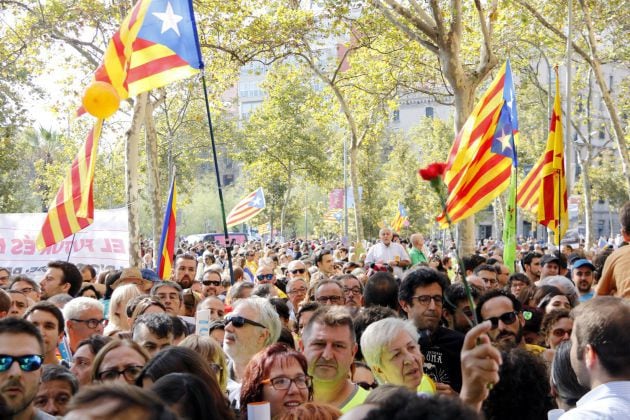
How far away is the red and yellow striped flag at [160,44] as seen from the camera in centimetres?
875

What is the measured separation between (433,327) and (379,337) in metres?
1.27

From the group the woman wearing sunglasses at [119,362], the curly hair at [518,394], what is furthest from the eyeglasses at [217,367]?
the curly hair at [518,394]

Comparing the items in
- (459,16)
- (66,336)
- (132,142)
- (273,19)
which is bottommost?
(66,336)

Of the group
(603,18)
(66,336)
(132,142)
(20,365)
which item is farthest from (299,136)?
(20,365)

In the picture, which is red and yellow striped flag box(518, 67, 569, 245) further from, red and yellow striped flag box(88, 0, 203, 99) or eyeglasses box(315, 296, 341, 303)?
red and yellow striped flag box(88, 0, 203, 99)

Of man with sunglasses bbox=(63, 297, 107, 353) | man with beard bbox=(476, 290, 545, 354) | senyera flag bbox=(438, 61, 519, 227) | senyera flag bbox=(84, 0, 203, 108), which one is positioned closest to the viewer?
man with beard bbox=(476, 290, 545, 354)

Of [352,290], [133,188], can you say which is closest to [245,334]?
[352,290]

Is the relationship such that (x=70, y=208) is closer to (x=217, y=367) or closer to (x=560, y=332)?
(x=217, y=367)

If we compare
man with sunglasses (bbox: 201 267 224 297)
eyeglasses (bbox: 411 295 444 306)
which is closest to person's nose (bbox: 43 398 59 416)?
eyeglasses (bbox: 411 295 444 306)

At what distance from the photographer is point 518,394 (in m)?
4.21

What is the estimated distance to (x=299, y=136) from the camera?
139ft

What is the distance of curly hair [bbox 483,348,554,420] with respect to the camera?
13.7 feet

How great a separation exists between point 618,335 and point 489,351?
55 cm

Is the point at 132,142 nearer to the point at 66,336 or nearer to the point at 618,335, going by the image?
the point at 66,336
